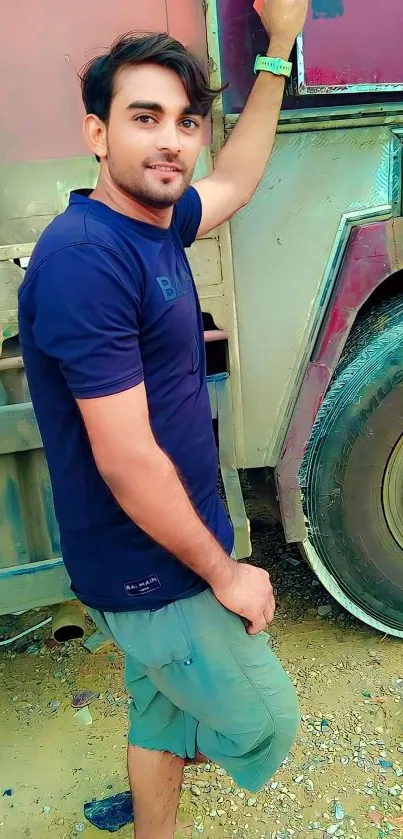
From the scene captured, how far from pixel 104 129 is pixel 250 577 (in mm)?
920

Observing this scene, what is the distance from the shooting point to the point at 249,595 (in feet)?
4.85

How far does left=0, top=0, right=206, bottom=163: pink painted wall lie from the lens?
180 cm

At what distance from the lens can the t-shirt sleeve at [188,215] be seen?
1.68 m

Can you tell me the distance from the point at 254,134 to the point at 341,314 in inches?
23.4

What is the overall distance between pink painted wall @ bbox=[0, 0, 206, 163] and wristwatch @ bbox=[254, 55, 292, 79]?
0.53 feet

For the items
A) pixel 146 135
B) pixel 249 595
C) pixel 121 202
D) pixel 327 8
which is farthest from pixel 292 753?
pixel 327 8

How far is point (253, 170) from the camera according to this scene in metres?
1.90

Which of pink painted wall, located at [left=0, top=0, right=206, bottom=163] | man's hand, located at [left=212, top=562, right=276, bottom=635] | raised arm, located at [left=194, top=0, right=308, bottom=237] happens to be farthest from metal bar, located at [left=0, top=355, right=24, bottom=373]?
man's hand, located at [left=212, top=562, right=276, bottom=635]

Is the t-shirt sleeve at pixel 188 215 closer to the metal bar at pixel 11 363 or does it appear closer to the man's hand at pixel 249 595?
the metal bar at pixel 11 363

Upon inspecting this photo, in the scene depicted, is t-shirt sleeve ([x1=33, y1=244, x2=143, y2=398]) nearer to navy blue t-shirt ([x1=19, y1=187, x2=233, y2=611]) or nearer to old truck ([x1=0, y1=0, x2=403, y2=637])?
navy blue t-shirt ([x1=19, y1=187, x2=233, y2=611])

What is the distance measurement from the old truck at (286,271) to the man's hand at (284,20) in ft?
0.26

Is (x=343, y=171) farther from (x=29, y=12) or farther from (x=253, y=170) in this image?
(x=29, y=12)

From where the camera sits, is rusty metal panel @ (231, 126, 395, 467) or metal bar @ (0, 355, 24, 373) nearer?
metal bar @ (0, 355, 24, 373)

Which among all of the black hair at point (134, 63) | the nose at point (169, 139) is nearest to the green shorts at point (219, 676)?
the nose at point (169, 139)
